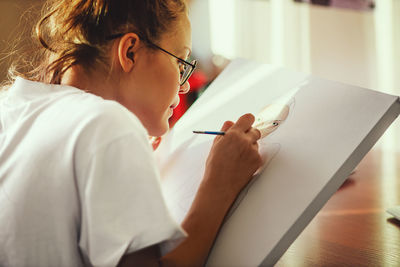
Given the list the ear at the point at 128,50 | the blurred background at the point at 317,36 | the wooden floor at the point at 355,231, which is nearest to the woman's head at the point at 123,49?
the ear at the point at 128,50

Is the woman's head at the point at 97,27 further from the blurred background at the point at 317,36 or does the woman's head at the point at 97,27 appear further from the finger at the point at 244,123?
the blurred background at the point at 317,36

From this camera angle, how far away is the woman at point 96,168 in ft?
1.55

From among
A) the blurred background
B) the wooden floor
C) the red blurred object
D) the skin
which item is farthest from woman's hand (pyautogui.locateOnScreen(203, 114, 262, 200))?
the blurred background

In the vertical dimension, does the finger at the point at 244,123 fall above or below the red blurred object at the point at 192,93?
above

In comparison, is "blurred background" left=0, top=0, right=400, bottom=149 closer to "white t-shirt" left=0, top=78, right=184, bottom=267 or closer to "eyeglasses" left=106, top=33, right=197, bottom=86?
"eyeglasses" left=106, top=33, right=197, bottom=86

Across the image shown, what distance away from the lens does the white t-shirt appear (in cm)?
47

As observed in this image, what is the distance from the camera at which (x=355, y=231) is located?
2.32 ft

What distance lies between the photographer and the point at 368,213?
0.80m

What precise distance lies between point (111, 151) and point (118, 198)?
0.05 metres

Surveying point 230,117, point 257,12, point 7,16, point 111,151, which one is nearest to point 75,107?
point 111,151

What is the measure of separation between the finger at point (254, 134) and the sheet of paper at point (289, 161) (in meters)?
0.01

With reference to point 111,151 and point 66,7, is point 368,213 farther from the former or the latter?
point 66,7

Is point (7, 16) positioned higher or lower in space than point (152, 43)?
lower

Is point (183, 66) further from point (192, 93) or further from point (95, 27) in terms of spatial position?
point (192, 93)
